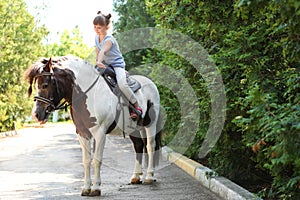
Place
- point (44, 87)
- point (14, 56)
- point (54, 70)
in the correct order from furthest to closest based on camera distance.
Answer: point (14, 56)
point (54, 70)
point (44, 87)

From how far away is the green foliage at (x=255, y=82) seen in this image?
4734mm

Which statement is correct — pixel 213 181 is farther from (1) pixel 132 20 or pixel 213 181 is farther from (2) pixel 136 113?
(1) pixel 132 20

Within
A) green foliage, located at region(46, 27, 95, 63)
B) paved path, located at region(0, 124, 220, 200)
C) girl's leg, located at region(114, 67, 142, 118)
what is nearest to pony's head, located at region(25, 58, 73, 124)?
girl's leg, located at region(114, 67, 142, 118)

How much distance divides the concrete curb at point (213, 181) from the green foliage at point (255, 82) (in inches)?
10.1

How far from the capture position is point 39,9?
118ft

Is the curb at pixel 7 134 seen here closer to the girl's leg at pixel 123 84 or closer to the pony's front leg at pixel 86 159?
the girl's leg at pixel 123 84

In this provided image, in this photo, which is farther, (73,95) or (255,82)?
(73,95)

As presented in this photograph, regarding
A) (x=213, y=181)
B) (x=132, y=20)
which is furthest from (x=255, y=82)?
(x=132, y=20)

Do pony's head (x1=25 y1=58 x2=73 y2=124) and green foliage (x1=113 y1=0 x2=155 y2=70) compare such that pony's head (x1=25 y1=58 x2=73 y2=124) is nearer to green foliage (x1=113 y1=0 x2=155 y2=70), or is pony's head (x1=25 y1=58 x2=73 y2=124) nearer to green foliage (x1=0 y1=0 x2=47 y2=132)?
green foliage (x1=113 y1=0 x2=155 y2=70)

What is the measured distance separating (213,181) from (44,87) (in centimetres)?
324

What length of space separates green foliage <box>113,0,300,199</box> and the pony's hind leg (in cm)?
122

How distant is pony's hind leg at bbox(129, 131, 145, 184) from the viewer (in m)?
10.3

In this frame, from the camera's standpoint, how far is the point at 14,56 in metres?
27.2

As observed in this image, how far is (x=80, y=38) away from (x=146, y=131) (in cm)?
8571
